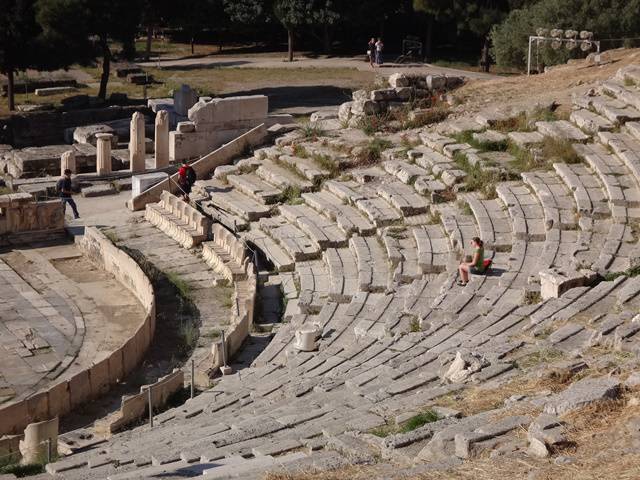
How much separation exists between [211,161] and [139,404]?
1367 centimetres

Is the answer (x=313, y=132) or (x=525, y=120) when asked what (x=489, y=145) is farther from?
(x=313, y=132)

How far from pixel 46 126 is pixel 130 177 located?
7.71 metres

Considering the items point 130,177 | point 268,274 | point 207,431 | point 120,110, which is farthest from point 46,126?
point 207,431

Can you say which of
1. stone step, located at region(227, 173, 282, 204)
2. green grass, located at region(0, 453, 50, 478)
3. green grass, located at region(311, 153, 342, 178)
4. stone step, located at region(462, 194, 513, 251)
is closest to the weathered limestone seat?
stone step, located at region(227, 173, 282, 204)

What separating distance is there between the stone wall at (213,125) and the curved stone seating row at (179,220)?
353 cm

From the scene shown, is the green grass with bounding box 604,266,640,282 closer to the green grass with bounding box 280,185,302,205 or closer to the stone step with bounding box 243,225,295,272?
the stone step with bounding box 243,225,295,272

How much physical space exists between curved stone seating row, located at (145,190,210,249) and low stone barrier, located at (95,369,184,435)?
26.2ft

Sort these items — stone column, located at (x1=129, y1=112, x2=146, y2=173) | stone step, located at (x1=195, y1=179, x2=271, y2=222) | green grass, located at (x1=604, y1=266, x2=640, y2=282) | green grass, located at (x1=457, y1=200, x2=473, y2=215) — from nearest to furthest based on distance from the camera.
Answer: green grass, located at (x1=604, y1=266, x2=640, y2=282) < green grass, located at (x1=457, y1=200, x2=473, y2=215) < stone step, located at (x1=195, y1=179, x2=271, y2=222) < stone column, located at (x1=129, y1=112, x2=146, y2=173)

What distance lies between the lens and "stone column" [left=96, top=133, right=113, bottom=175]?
97.1 feet

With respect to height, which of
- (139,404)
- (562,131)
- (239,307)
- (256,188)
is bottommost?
(139,404)

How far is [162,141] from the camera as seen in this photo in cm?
3027

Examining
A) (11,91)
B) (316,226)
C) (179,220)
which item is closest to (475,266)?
(316,226)

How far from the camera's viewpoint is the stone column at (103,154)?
2959 cm

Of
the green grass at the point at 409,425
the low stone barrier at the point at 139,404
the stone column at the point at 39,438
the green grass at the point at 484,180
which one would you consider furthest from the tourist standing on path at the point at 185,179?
the green grass at the point at 409,425
